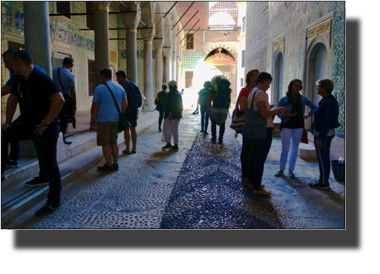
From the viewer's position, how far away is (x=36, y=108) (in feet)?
9.05

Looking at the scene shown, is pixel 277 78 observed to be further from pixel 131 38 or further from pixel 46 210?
pixel 46 210

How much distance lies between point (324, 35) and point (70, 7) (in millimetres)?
9873

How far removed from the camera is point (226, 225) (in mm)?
2758

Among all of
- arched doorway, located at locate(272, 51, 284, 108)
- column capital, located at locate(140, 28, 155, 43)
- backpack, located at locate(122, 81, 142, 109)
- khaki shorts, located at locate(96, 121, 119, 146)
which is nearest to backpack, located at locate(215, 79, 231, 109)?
backpack, located at locate(122, 81, 142, 109)

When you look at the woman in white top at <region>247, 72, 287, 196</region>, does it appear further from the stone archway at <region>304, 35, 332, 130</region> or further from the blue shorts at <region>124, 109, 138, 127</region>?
the stone archway at <region>304, 35, 332, 130</region>

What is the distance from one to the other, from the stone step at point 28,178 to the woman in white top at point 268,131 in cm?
236

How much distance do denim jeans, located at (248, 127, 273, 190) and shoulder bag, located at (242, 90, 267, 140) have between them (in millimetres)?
76

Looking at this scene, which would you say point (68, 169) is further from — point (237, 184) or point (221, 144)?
point (221, 144)

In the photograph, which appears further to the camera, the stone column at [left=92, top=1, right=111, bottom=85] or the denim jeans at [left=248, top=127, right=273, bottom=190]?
the stone column at [left=92, top=1, right=111, bottom=85]

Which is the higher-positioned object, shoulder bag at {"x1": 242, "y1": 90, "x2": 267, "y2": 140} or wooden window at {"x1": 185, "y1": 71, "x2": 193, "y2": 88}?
wooden window at {"x1": 185, "y1": 71, "x2": 193, "y2": 88}

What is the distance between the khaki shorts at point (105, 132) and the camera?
428 centimetres

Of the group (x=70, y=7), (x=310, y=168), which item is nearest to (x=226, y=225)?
(x=310, y=168)

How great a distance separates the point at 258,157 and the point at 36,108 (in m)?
2.34

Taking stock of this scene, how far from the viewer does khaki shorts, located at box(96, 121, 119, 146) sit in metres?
4.28
